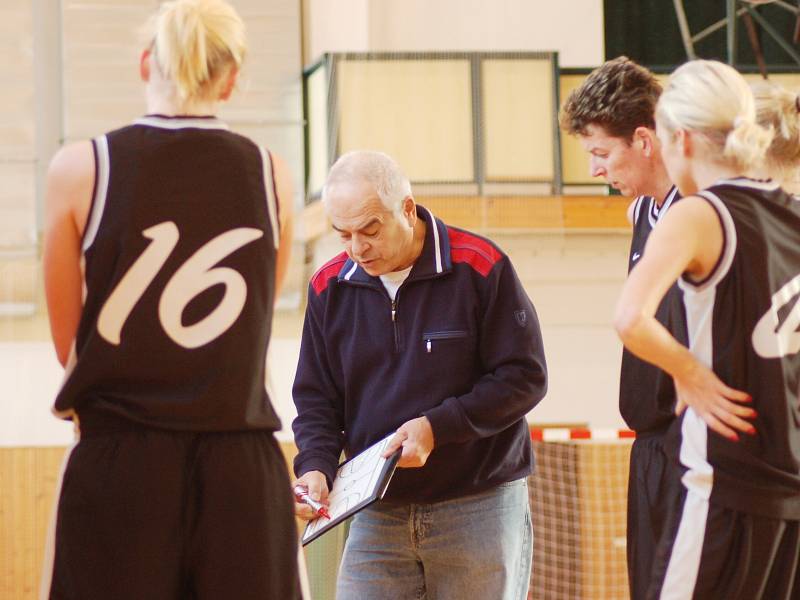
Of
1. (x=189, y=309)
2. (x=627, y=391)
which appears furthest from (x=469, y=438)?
(x=189, y=309)

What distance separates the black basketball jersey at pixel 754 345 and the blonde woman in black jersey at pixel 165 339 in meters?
0.84

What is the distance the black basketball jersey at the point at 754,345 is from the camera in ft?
6.84

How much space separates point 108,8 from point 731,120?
7622 mm

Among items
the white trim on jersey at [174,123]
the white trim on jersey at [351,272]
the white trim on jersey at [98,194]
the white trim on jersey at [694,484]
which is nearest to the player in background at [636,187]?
the white trim on jersey at [694,484]

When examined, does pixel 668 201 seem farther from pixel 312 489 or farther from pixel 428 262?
pixel 312 489

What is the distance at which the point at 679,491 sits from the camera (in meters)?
2.22

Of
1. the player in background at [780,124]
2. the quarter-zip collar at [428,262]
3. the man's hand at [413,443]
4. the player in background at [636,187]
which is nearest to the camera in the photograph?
the player in background at [780,124]

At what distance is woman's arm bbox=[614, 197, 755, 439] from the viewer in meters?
2.03

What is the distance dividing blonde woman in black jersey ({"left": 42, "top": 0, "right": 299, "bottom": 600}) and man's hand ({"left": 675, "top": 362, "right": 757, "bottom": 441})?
809mm

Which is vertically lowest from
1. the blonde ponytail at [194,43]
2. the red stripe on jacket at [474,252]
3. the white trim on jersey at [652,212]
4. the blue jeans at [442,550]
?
the blue jeans at [442,550]

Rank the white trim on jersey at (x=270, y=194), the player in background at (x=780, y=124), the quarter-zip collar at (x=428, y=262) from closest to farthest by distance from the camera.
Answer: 1. the white trim on jersey at (x=270, y=194)
2. the player in background at (x=780, y=124)
3. the quarter-zip collar at (x=428, y=262)

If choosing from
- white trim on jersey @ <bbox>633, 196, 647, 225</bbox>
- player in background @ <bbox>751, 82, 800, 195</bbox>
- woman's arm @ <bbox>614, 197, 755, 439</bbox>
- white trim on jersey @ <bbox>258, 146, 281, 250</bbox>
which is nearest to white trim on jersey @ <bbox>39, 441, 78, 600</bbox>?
white trim on jersey @ <bbox>258, 146, 281, 250</bbox>

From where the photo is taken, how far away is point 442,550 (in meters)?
2.79

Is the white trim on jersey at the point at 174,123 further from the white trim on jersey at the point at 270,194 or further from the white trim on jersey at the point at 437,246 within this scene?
the white trim on jersey at the point at 437,246
